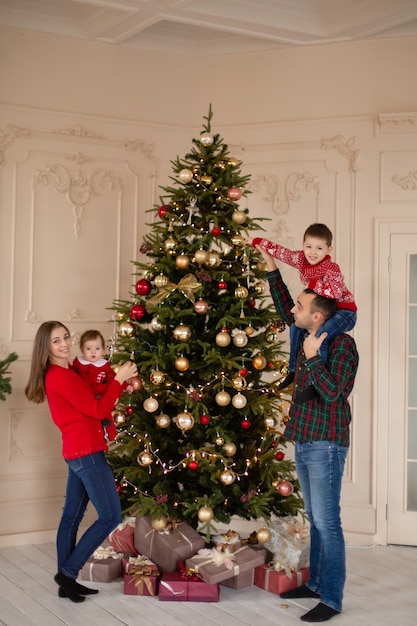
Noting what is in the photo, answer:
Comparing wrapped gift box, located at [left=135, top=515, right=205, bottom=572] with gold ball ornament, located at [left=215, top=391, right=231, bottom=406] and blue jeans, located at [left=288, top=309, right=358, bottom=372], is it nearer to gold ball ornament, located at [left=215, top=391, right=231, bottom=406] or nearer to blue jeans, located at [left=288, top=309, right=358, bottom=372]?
gold ball ornament, located at [left=215, top=391, right=231, bottom=406]

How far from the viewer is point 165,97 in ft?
19.1

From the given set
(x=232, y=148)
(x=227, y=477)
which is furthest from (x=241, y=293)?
(x=232, y=148)

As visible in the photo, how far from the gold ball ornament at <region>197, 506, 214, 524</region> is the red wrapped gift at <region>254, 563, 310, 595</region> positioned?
1.60 ft

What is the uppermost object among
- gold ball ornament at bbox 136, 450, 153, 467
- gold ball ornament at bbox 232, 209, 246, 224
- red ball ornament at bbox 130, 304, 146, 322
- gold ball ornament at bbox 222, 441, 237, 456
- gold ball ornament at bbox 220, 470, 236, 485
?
gold ball ornament at bbox 232, 209, 246, 224

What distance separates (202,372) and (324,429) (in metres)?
0.80

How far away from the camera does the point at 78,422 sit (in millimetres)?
A: 4066

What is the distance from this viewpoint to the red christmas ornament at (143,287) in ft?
14.6

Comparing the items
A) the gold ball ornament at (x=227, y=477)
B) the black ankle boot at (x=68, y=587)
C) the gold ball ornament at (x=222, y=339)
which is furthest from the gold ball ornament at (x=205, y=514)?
the gold ball ornament at (x=222, y=339)

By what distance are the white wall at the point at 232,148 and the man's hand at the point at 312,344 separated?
63.1 inches

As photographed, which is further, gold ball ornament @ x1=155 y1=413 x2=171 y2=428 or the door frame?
the door frame

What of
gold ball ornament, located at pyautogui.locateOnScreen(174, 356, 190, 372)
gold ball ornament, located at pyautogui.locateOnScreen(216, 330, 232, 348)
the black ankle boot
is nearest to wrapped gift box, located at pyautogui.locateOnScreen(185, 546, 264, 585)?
the black ankle boot

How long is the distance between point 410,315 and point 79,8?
3.05 meters

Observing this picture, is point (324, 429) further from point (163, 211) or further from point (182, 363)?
point (163, 211)

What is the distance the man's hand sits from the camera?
3.85 m
